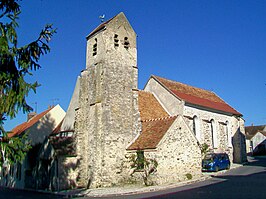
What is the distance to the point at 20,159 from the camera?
9945 mm

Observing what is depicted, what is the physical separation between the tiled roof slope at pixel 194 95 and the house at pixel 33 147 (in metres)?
11.3

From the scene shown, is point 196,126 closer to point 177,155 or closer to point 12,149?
point 177,155

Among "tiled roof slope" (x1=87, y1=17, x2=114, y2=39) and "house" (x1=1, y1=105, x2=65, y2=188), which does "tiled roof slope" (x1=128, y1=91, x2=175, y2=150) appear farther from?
"house" (x1=1, y1=105, x2=65, y2=188)

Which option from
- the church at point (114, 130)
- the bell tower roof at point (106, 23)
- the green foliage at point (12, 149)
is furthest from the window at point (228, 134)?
the green foliage at point (12, 149)

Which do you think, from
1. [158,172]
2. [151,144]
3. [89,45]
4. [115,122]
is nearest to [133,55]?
[89,45]

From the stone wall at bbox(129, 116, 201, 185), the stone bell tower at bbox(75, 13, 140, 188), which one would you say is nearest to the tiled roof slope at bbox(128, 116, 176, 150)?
the stone wall at bbox(129, 116, 201, 185)

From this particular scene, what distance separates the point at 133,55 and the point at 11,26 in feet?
47.1

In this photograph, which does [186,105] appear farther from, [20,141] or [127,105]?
[20,141]

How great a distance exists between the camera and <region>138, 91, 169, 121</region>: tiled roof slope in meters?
24.7

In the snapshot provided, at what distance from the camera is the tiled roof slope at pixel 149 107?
24.7m

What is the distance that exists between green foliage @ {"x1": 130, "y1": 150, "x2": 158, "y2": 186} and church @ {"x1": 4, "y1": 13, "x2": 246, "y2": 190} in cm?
28

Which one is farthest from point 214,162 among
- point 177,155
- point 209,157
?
point 177,155

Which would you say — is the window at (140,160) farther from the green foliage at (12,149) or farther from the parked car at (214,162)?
the green foliage at (12,149)

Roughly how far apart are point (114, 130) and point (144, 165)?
343 cm
